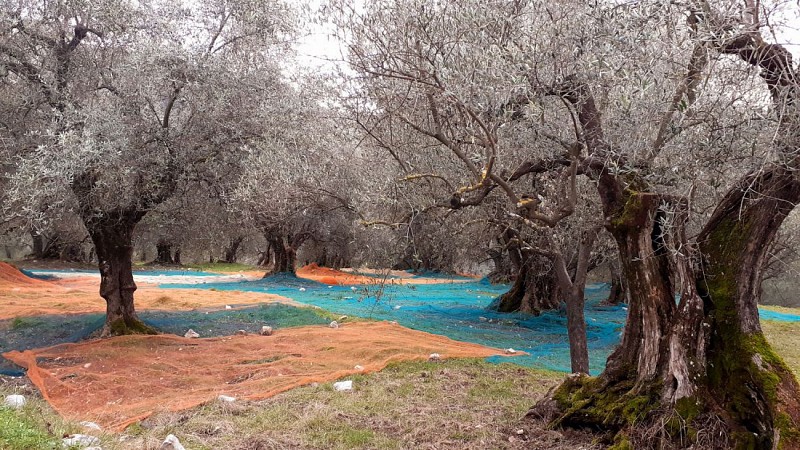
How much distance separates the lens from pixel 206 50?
872 centimetres

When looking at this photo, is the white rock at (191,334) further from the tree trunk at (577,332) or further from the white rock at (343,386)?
the tree trunk at (577,332)

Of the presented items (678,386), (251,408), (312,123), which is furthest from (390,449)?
(312,123)

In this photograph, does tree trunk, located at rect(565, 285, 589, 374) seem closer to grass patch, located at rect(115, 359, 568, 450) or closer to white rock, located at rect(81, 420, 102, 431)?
grass patch, located at rect(115, 359, 568, 450)

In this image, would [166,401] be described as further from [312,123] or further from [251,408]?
[312,123]

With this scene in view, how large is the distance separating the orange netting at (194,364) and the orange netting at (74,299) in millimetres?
3558

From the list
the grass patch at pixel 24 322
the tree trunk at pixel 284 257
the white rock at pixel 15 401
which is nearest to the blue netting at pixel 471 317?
the tree trunk at pixel 284 257

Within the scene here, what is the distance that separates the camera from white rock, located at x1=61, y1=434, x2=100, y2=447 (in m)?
3.84

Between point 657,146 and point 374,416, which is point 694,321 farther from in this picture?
point 374,416

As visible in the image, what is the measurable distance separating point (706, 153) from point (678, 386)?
Answer: 194cm

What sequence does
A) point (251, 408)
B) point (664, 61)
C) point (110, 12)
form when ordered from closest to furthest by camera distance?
point (664, 61) < point (251, 408) < point (110, 12)

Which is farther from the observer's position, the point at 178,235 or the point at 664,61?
the point at 178,235

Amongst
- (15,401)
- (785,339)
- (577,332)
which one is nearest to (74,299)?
(15,401)

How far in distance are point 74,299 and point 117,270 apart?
479cm

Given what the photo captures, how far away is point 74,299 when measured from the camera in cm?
1357
